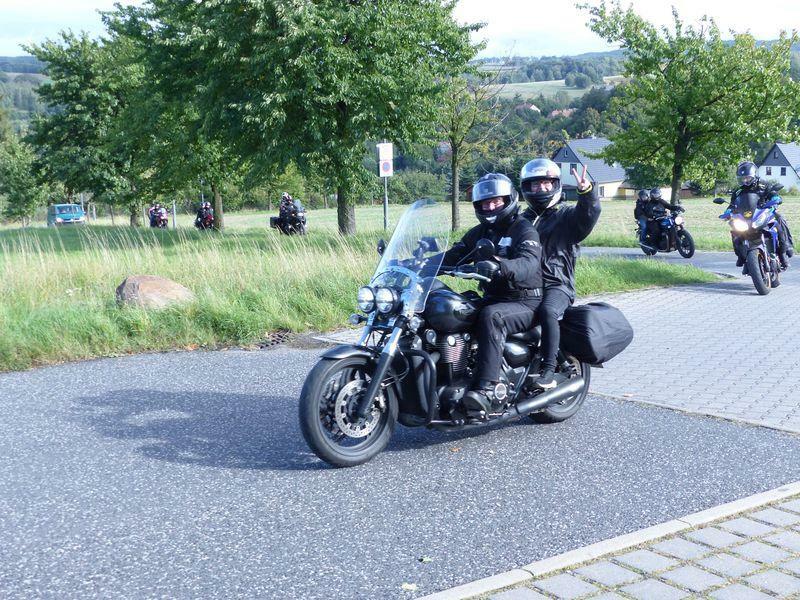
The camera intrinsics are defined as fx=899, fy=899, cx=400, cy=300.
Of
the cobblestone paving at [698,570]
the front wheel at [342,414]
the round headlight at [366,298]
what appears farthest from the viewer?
the round headlight at [366,298]

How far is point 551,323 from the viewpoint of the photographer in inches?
218

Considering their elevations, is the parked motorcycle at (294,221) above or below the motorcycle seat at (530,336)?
above

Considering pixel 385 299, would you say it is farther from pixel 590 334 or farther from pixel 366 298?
pixel 590 334

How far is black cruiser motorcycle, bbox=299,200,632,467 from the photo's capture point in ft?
16.3

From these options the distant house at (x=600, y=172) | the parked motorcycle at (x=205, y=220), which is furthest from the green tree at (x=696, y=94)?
the distant house at (x=600, y=172)

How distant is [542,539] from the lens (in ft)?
13.3

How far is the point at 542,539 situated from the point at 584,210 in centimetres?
236

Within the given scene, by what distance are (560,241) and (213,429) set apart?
262 cm

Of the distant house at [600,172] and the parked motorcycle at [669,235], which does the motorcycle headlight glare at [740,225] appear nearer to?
the parked motorcycle at [669,235]

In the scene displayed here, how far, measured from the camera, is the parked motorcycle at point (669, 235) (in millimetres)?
18750

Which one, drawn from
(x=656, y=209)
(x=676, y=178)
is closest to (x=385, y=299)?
(x=656, y=209)

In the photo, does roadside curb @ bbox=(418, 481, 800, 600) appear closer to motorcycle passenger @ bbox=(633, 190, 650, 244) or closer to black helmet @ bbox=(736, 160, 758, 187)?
black helmet @ bbox=(736, 160, 758, 187)

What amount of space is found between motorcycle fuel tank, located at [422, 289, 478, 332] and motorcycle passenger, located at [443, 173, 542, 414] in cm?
8

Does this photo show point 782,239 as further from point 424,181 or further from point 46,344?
point 424,181
